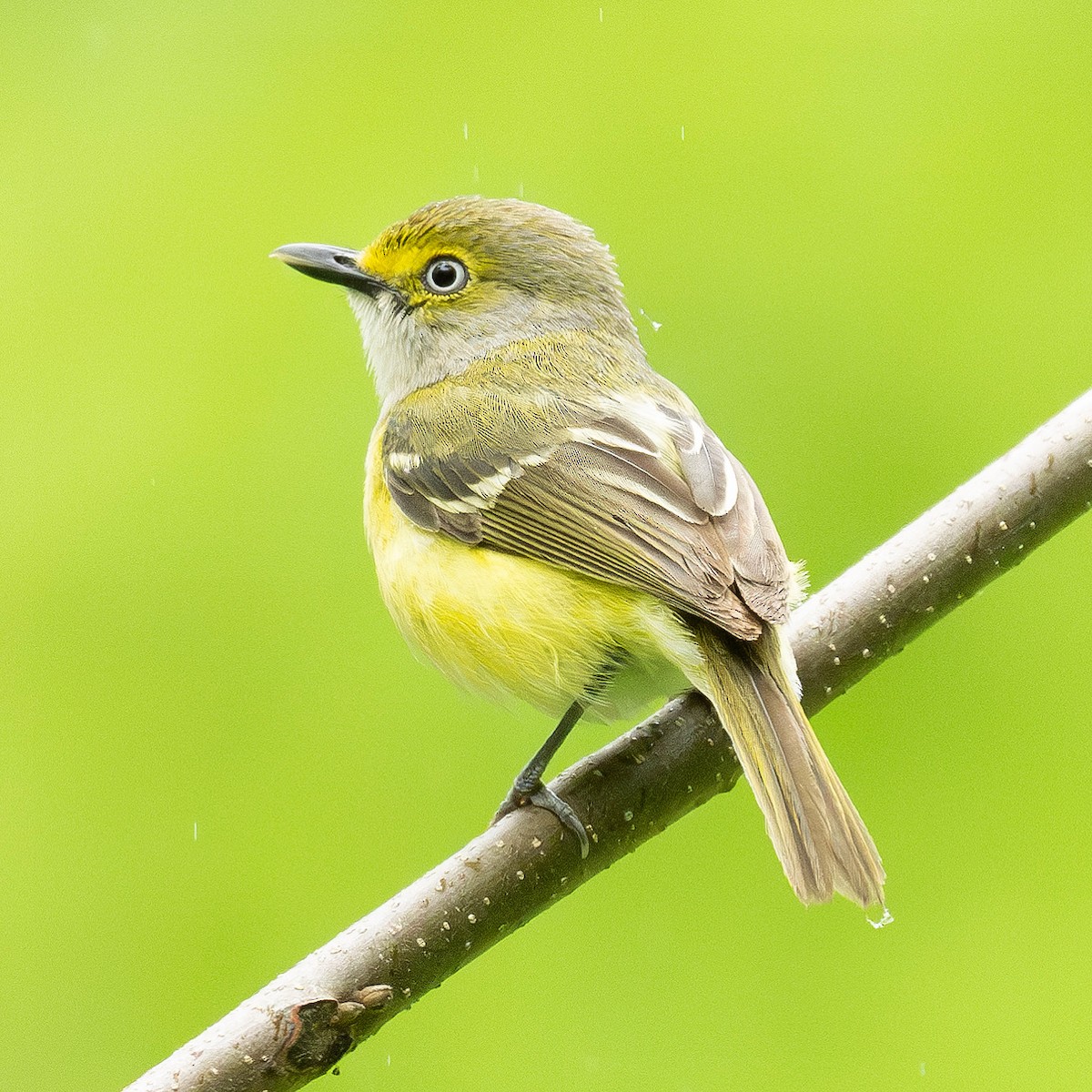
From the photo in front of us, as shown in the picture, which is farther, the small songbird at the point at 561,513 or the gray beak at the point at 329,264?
the gray beak at the point at 329,264

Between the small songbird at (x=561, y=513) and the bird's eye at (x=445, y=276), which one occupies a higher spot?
the bird's eye at (x=445, y=276)

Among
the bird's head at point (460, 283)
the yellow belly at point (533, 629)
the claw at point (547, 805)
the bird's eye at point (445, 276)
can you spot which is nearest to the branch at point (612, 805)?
the claw at point (547, 805)

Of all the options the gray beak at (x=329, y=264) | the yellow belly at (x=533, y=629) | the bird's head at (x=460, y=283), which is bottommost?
the yellow belly at (x=533, y=629)

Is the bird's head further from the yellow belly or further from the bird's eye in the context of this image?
the yellow belly

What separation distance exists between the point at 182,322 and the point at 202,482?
610mm

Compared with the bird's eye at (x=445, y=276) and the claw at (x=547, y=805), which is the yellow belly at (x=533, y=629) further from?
the bird's eye at (x=445, y=276)

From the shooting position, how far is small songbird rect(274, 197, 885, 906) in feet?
9.37

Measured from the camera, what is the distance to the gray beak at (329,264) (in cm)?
396

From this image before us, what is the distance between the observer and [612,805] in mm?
2945

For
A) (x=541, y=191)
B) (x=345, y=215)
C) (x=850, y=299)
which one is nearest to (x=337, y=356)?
(x=345, y=215)

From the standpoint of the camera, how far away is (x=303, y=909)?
4.00m

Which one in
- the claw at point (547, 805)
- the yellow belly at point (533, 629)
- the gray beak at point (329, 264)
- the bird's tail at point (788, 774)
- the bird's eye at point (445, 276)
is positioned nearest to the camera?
the bird's tail at point (788, 774)

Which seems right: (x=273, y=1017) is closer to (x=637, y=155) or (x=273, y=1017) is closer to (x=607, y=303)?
(x=607, y=303)

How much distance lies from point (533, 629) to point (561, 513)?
30cm
